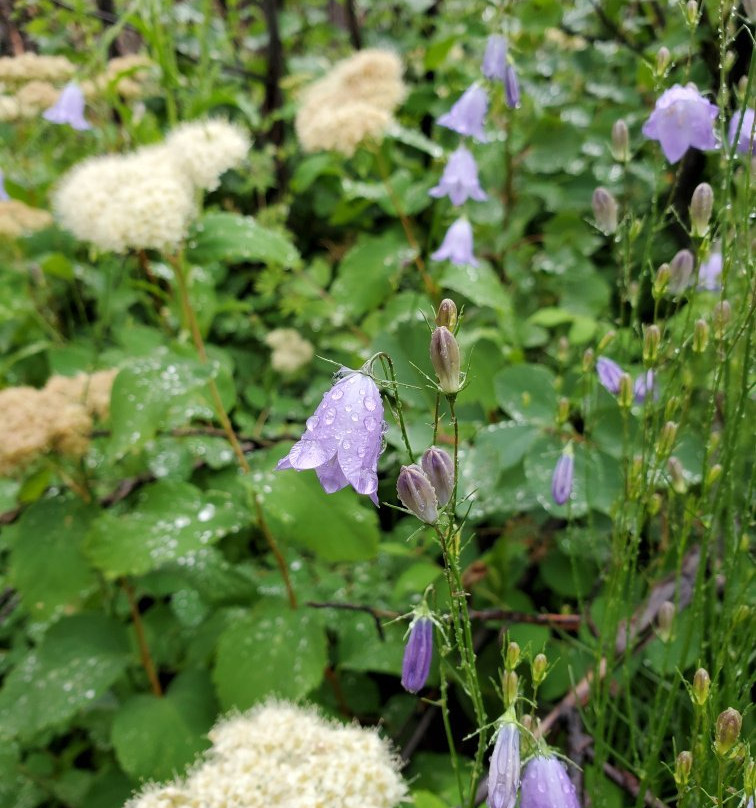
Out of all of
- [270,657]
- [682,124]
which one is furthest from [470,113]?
[270,657]

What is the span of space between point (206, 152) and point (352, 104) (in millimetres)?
653

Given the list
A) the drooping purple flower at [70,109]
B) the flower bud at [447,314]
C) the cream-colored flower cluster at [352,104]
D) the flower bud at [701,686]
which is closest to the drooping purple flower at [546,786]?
the flower bud at [701,686]

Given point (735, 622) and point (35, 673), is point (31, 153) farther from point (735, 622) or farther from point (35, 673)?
point (735, 622)

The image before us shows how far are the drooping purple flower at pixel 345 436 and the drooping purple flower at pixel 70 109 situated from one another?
1822mm

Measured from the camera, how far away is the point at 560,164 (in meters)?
2.08

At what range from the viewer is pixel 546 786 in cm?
61

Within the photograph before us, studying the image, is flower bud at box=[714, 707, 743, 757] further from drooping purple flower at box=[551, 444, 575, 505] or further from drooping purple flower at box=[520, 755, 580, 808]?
drooping purple flower at box=[551, 444, 575, 505]

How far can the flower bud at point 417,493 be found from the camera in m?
0.54

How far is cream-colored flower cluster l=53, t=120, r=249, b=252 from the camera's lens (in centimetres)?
128

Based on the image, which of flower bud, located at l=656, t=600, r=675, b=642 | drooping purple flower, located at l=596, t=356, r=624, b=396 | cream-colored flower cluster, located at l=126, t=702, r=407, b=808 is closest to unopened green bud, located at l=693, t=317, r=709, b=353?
drooping purple flower, located at l=596, t=356, r=624, b=396

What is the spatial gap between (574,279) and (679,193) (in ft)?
Answer: 1.28

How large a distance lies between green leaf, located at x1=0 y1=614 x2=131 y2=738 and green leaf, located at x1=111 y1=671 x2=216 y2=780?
76 mm

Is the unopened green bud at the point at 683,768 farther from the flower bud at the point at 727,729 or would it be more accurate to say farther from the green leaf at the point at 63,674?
the green leaf at the point at 63,674

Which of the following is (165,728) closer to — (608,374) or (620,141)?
(608,374)
